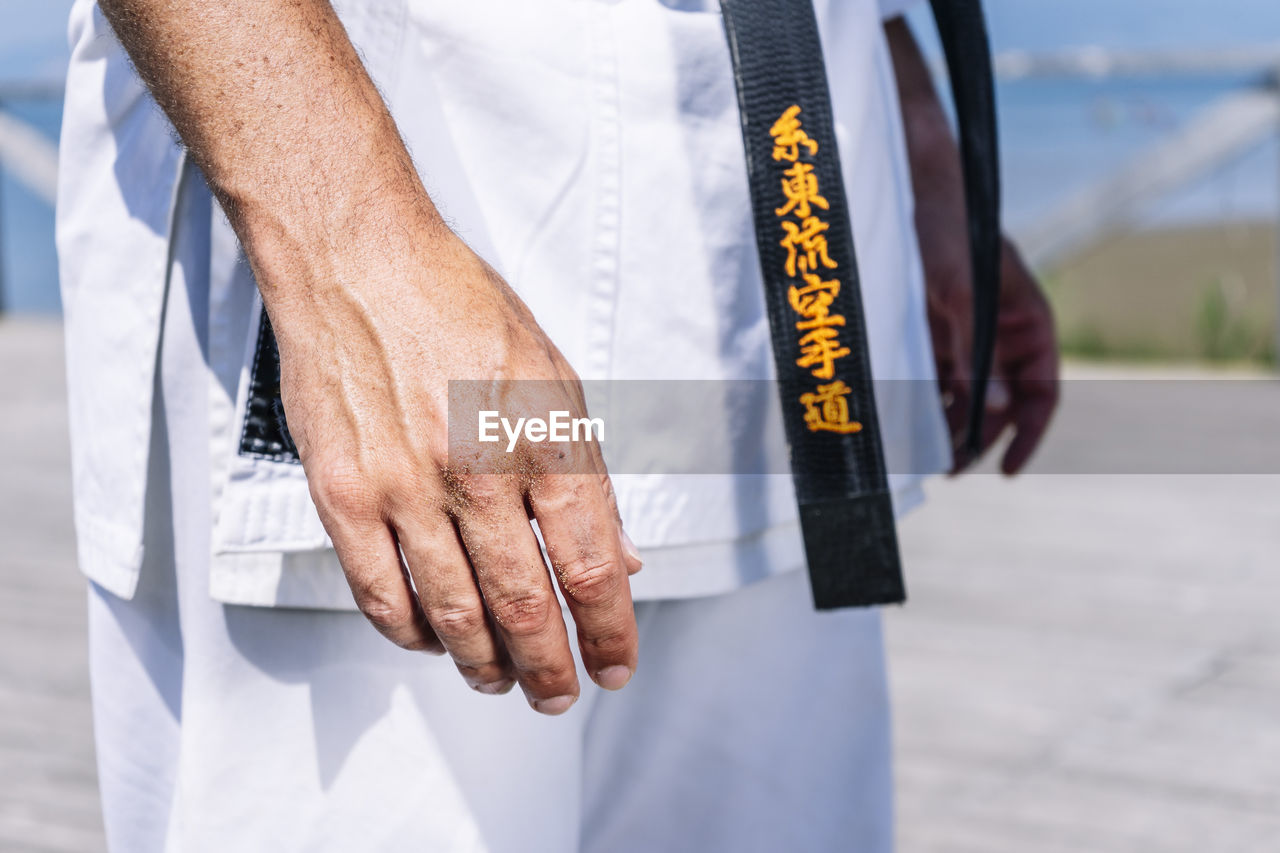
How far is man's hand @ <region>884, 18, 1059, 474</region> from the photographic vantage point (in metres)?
1.18

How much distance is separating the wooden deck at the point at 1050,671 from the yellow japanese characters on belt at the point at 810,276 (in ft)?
4.49

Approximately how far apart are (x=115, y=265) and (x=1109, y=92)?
20.3 feet

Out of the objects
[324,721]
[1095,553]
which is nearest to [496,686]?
[324,721]

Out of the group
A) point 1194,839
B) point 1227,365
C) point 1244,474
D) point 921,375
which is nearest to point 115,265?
point 921,375

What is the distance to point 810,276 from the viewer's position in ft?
2.54

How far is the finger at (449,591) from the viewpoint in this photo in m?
0.58

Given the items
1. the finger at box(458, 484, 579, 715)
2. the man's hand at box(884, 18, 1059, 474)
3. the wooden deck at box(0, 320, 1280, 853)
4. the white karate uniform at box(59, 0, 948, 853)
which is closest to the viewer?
the finger at box(458, 484, 579, 715)

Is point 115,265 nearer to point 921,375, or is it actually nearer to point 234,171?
point 234,171

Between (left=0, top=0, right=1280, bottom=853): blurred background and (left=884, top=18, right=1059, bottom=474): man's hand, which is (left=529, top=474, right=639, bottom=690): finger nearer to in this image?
(left=884, top=18, right=1059, bottom=474): man's hand

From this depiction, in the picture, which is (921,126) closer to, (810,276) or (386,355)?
(810,276)

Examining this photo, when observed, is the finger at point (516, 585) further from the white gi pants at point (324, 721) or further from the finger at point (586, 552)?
the white gi pants at point (324, 721)

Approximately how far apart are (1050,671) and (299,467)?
84.7 inches

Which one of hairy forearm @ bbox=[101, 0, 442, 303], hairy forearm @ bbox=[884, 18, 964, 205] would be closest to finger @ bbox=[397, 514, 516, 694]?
hairy forearm @ bbox=[101, 0, 442, 303]

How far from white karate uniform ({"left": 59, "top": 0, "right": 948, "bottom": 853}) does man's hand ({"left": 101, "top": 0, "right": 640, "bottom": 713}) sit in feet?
0.39
